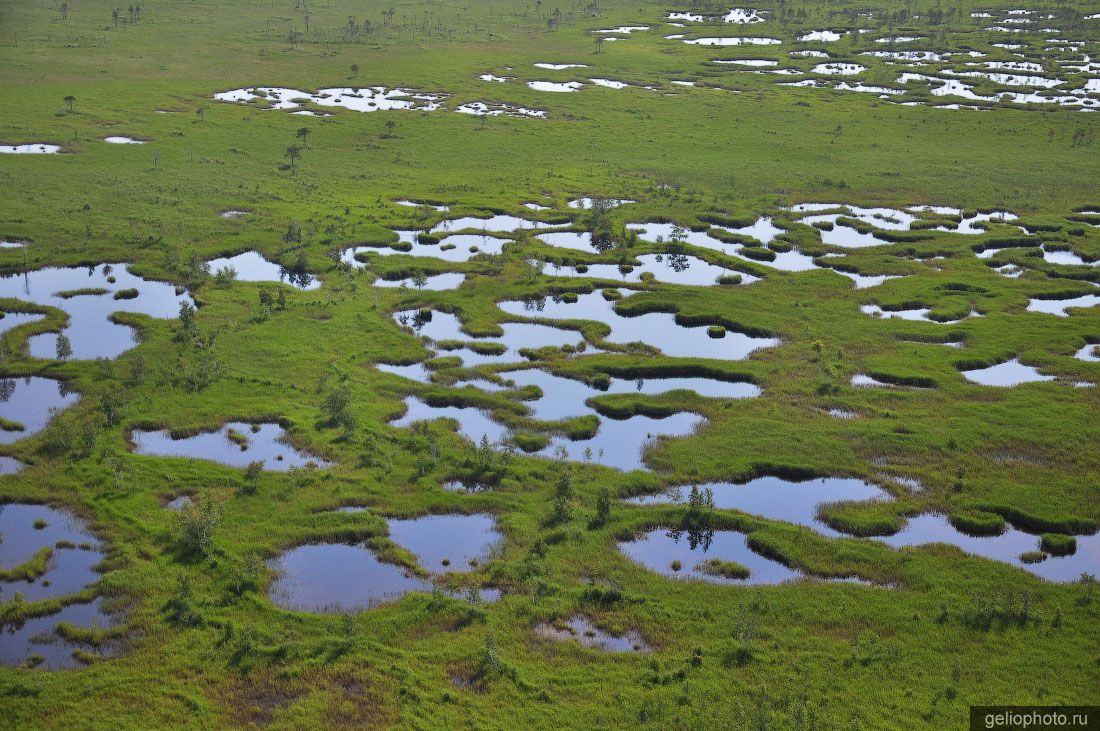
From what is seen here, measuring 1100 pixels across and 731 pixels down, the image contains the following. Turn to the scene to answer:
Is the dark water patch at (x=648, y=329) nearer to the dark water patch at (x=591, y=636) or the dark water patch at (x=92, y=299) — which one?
the dark water patch at (x=92, y=299)

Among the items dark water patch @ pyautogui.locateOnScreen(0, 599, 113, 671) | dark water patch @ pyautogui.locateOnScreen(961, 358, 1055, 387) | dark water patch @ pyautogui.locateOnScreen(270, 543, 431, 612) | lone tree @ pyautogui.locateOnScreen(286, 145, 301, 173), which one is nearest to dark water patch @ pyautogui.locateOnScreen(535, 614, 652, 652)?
dark water patch @ pyautogui.locateOnScreen(270, 543, 431, 612)

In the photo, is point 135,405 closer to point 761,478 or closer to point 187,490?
point 187,490

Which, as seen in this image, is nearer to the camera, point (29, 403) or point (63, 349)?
point (29, 403)

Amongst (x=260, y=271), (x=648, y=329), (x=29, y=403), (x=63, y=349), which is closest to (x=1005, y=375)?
(x=648, y=329)

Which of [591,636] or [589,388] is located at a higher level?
[589,388]

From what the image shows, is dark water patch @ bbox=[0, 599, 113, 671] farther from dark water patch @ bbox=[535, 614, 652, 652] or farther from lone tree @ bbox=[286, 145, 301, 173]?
lone tree @ bbox=[286, 145, 301, 173]

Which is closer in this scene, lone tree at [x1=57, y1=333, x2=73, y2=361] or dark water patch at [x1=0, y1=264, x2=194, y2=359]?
lone tree at [x1=57, y1=333, x2=73, y2=361]

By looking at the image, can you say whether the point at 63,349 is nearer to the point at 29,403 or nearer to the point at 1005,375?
the point at 29,403

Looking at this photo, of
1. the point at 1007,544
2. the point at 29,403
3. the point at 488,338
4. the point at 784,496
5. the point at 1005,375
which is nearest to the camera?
the point at 1007,544
